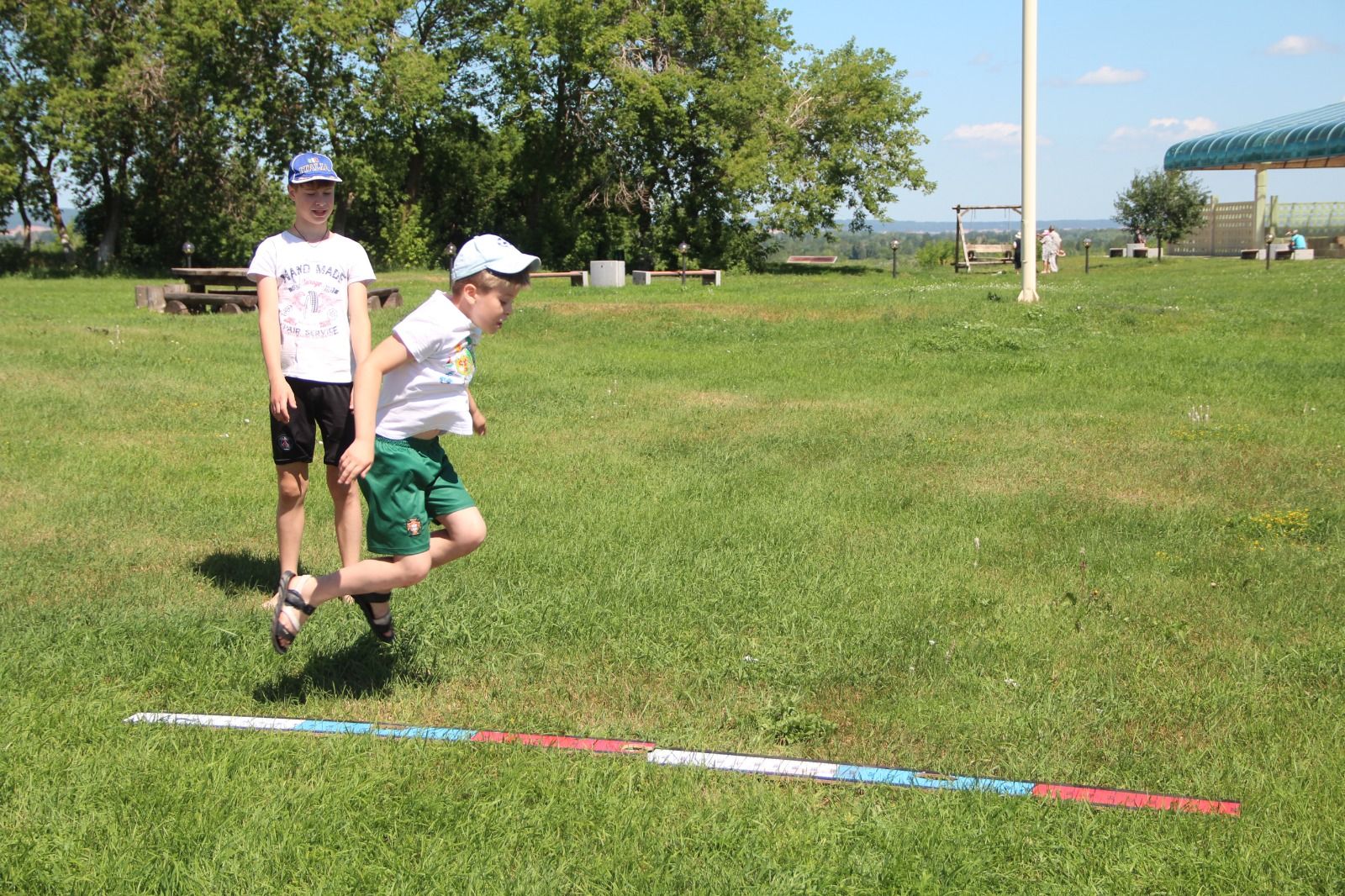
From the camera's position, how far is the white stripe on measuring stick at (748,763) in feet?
12.8

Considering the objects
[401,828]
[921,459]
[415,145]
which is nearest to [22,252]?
[415,145]

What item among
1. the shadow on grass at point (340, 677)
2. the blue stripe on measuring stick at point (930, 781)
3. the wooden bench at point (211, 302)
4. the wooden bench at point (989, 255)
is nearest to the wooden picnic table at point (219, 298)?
the wooden bench at point (211, 302)

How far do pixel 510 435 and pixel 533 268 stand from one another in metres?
5.51

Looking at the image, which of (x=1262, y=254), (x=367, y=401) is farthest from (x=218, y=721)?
(x=1262, y=254)

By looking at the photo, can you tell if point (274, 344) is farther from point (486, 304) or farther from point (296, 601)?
point (296, 601)

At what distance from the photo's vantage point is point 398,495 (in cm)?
454

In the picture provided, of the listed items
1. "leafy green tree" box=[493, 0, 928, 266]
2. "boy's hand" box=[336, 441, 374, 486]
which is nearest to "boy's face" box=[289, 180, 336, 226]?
"boy's hand" box=[336, 441, 374, 486]

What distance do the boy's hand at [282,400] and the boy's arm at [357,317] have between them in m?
0.32

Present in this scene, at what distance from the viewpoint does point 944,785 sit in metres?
3.81

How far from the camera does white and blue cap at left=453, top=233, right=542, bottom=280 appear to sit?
4.50 metres

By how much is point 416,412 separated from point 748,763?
1.76 meters

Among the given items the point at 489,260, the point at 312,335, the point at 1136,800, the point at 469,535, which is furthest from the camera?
the point at 312,335

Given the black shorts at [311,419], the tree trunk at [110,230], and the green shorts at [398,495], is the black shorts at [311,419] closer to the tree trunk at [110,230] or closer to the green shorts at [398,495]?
the green shorts at [398,495]

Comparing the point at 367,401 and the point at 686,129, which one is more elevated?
the point at 686,129
